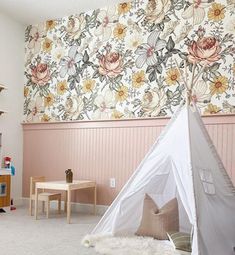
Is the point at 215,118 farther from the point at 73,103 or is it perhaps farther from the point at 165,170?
the point at 73,103

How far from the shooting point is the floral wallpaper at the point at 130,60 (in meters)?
3.86

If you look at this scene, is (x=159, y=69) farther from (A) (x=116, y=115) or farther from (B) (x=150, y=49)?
(A) (x=116, y=115)

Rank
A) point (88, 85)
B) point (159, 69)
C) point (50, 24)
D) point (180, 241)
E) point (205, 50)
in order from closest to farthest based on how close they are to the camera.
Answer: point (180, 241) → point (205, 50) → point (159, 69) → point (88, 85) → point (50, 24)

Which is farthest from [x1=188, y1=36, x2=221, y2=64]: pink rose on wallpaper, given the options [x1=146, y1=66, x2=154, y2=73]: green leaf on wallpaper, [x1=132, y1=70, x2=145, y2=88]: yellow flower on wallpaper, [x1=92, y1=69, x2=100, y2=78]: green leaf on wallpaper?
[x1=92, y1=69, x2=100, y2=78]: green leaf on wallpaper

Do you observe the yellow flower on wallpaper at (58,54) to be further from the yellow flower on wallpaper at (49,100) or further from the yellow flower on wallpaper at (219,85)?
the yellow flower on wallpaper at (219,85)

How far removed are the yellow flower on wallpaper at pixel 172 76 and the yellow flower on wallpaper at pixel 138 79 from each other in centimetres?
32

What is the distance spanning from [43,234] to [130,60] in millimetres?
2313

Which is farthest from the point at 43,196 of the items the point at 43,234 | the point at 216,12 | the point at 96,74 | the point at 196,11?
the point at 216,12

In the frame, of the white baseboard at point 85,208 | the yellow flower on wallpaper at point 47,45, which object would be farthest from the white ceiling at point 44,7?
the white baseboard at point 85,208

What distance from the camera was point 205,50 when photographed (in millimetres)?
3920

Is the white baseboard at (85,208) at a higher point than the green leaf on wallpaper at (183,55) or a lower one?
lower

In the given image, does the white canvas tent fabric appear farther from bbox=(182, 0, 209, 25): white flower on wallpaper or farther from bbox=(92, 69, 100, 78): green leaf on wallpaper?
bbox=(92, 69, 100, 78): green leaf on wallpaper

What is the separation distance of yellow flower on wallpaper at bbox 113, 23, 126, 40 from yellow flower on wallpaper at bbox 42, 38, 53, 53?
1.05m

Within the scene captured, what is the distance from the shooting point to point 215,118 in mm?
3789
